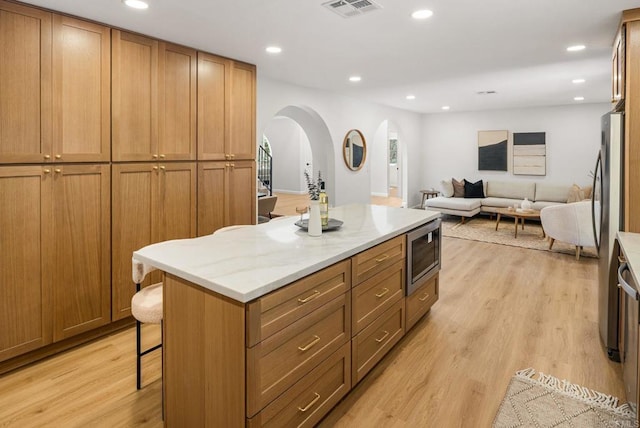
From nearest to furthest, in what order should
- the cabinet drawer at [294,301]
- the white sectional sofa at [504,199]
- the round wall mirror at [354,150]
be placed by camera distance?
1. the cabinet drawer at [294,301]
2. the round wall mirror at [354,150]
3. the white sectional sofa at [504,199]

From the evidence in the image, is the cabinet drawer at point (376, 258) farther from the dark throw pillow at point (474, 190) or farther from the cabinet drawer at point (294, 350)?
the dark throw pillow at point (474, 190)

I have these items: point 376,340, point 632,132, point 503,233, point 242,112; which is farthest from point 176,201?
point 503,233

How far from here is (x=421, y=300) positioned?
3234 millimetres

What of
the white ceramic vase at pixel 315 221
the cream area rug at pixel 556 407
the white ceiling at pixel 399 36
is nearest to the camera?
the cream area rug at pixel 556 407

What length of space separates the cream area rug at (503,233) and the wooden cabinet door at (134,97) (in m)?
5.32

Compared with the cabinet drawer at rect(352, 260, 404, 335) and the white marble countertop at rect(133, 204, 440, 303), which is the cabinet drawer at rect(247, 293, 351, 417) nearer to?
the cabinet drawer at rect(352, 260, 404, 335)

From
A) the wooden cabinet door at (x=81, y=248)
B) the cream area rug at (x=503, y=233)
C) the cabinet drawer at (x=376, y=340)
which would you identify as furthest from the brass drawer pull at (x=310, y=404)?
the cream area rug at (x=503, y=233)

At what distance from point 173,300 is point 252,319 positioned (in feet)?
1.67

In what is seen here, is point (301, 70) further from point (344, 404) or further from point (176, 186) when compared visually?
point (344, 404)

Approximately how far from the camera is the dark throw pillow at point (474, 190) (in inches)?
337

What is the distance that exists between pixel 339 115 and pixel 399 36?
3119 mm

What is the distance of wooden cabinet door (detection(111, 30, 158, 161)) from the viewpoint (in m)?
3.10

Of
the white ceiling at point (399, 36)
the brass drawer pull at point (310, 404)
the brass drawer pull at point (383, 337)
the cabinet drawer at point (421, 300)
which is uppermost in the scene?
the white ceiling at point (399, 36)

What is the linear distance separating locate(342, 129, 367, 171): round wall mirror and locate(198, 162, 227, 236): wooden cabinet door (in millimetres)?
3002
